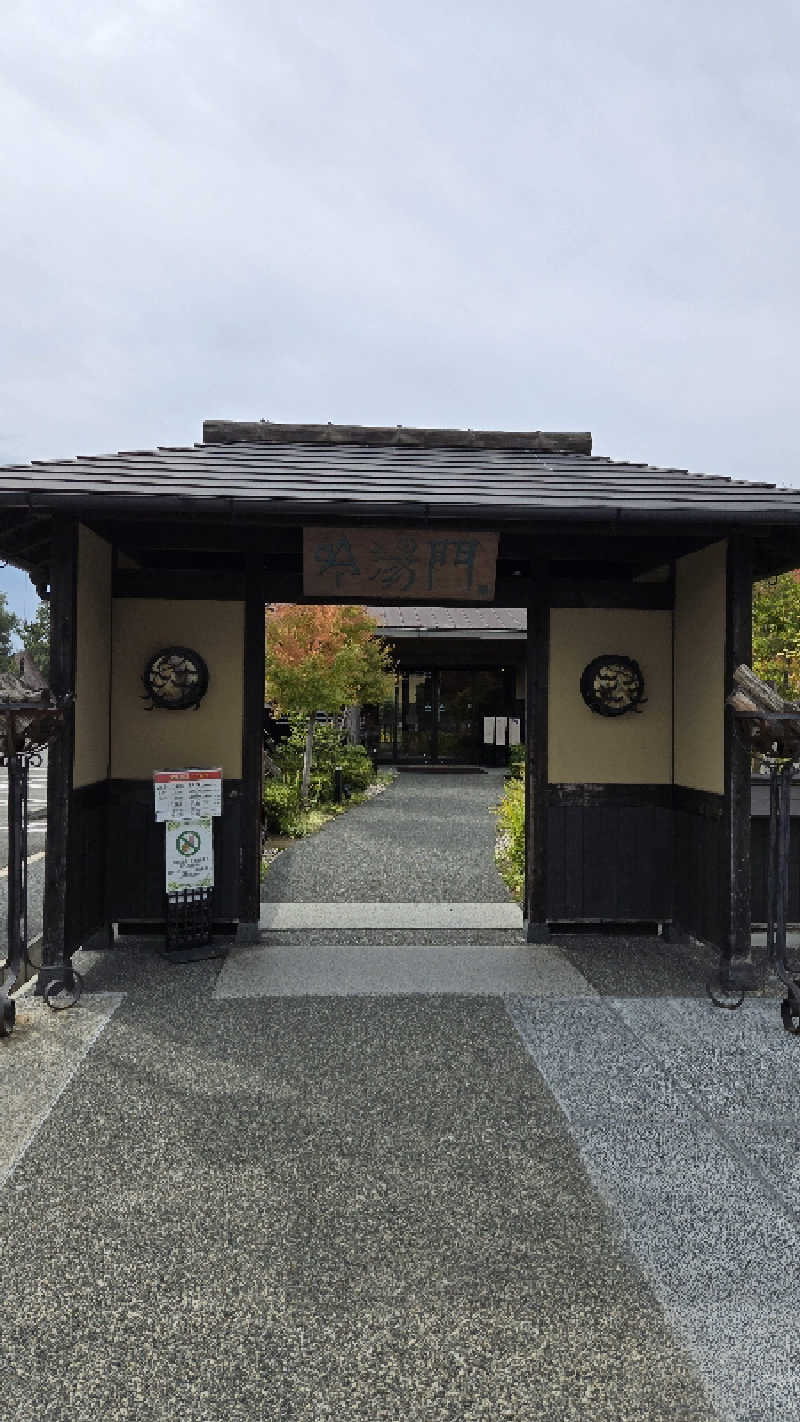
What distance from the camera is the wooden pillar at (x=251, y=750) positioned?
6758 mm

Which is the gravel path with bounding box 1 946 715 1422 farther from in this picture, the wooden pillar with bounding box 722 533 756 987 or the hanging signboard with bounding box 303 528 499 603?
the hanging signboard with bounding box 303 528 499 603

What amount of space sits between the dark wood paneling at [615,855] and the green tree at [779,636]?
7.89m

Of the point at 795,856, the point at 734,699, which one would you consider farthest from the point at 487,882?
the point at 734,699

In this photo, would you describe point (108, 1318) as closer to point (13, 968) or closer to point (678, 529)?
point (13, 968)

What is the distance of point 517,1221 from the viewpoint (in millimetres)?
3117

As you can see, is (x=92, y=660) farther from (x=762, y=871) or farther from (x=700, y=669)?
(x=762, y=871)

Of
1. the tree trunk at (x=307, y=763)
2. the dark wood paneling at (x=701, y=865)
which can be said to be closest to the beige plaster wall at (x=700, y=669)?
the dark wood paneling at (x=701, y=865)

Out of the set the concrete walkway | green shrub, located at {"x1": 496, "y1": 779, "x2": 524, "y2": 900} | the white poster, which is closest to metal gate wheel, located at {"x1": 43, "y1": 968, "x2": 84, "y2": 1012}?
the concrete walkway

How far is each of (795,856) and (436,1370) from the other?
5111 millimetres

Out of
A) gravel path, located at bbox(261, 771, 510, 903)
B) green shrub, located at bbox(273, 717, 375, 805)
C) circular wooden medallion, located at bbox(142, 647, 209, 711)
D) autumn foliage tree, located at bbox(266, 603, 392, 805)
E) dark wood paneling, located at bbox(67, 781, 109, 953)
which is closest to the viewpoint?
dark wood paneling, located at bbox(67, 781, 109, 953)

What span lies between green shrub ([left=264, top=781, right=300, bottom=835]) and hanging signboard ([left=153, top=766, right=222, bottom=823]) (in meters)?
6.24

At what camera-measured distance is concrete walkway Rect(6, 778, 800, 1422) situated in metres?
2.37

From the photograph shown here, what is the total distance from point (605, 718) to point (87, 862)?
418 centimetres

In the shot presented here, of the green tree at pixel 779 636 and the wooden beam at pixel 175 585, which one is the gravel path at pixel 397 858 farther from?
the green tree at pixel 779 636
